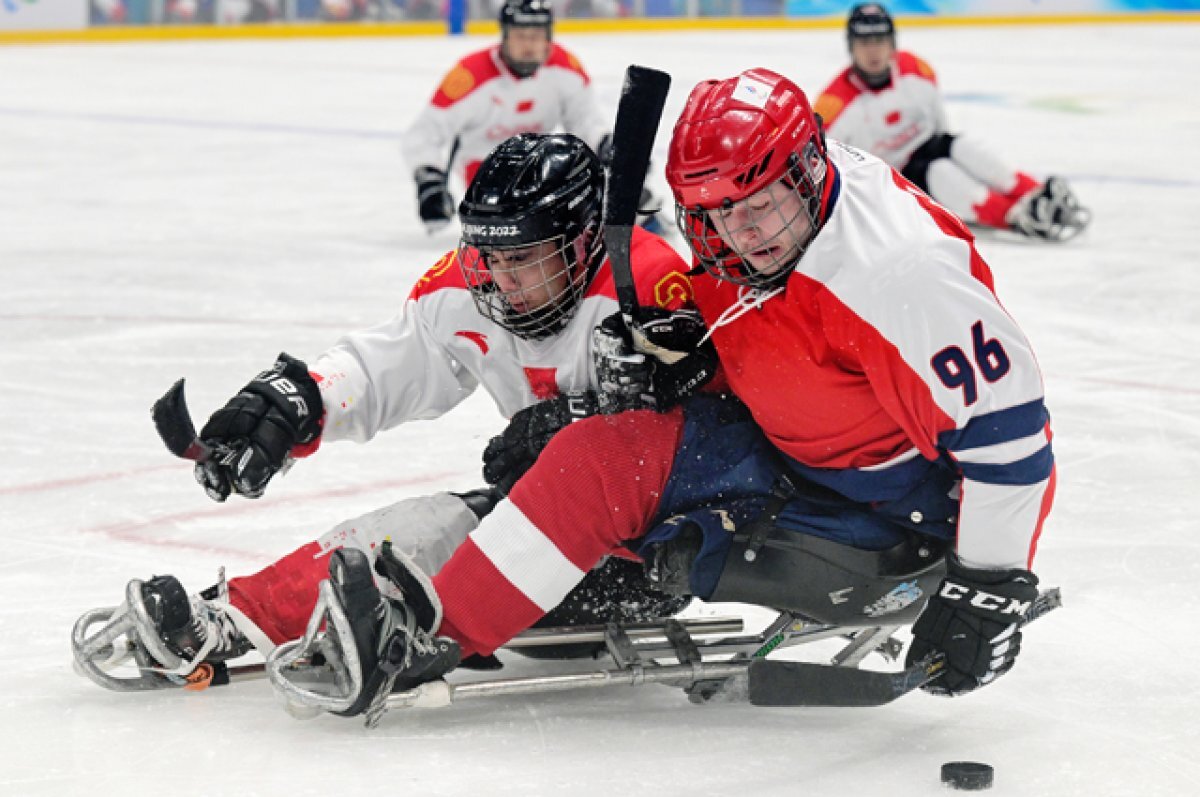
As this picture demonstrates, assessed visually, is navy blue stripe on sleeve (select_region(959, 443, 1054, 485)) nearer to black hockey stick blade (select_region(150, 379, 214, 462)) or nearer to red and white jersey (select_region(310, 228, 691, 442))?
red and white jersey (select_region(310, 228, 691, 442))

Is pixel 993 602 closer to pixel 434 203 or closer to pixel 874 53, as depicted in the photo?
pixel 434 203

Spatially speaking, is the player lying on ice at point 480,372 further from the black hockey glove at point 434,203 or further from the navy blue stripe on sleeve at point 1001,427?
the black hockey glove at point 434,203

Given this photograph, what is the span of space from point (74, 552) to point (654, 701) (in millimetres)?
1120

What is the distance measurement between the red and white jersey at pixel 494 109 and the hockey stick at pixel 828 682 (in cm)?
490

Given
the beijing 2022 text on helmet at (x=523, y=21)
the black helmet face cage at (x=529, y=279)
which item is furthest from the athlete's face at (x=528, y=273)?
A: the beijing 2022 text on helmet at (x=523, y=21)

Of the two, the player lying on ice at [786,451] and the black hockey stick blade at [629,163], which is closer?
the player lying on ice at [786,451]

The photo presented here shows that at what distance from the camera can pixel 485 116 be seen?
7137 millimetres

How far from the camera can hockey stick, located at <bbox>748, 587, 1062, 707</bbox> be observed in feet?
7.24

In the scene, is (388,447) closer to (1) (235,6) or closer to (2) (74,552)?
(2) (74,552)

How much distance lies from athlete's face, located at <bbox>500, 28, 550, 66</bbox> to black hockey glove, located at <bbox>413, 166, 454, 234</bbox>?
706 millimetres

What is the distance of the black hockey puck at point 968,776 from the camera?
2.08 metres

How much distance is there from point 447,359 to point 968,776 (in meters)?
0.96

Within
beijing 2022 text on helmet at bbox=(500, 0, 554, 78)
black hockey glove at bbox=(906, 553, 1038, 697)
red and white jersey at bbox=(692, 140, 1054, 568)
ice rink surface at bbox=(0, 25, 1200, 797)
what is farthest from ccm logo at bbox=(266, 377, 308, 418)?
beijing 2022 text on helmet at bbox=(500, 0, 554, 78)

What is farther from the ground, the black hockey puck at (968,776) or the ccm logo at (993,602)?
the ccm logo at (993,602)
